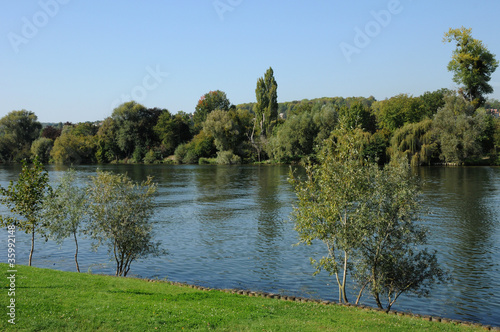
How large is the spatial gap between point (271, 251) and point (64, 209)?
15243 mm

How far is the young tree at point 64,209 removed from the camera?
27141 millimetres

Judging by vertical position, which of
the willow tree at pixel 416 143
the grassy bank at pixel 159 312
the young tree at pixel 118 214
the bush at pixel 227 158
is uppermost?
the willow tree at pixel 416 143

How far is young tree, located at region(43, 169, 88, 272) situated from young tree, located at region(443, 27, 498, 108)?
97.6 meters

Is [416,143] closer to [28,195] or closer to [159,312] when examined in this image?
[28,195]

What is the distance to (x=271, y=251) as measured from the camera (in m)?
34.1

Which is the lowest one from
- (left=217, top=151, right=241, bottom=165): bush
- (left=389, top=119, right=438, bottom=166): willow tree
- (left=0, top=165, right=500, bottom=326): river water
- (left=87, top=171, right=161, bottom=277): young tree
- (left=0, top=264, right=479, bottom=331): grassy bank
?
(left=0, top=165, right=500, bottom=326): river water

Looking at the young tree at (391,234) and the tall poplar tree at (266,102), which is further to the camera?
the tall poplar tree at (266,102)

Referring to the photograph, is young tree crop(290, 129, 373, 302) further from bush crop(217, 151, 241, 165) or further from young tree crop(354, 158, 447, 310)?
bush crop(217, 151, 241, 165)

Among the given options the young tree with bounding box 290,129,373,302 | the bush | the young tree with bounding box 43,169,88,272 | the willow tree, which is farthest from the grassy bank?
the bush

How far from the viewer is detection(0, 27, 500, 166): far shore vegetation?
100625mm

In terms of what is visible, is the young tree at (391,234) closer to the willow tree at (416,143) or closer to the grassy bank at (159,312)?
the grassy bank at (159,312)

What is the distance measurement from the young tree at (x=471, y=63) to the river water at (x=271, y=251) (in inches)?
2033

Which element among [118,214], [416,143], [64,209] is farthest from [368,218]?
[416,143]

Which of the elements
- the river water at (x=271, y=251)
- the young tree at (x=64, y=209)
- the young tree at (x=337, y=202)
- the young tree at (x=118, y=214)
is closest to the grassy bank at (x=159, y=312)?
the young tree at (x=337, y=202)
